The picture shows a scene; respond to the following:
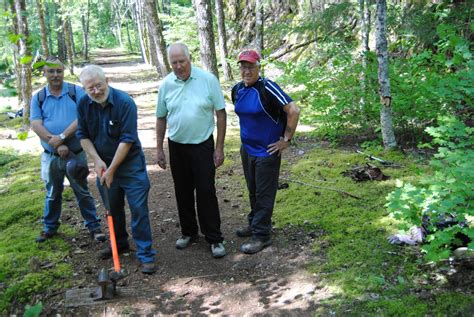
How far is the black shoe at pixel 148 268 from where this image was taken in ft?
14.7

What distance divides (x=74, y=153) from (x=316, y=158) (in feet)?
15.1

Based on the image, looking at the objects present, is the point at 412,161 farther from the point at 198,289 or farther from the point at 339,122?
the point at 198,289

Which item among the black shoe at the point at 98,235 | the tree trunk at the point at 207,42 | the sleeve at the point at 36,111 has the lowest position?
the black shoe at the point at 98,235

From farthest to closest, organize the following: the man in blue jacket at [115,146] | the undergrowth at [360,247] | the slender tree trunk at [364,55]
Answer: the slender tree trunk at [364,55] → the man in blue jacket at [115,146] → the undergrowth at [360,247]

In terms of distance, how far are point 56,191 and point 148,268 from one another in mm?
1582

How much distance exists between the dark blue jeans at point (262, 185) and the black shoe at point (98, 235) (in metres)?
1.91

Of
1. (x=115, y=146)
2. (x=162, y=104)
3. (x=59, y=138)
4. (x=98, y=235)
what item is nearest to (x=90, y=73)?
(x=115, y=146)

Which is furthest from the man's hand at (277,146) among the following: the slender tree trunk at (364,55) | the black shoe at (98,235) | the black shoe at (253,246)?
the slender tree trunk at (364,55)

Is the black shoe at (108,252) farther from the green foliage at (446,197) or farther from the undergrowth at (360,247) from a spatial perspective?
the green foliage at (446,197)

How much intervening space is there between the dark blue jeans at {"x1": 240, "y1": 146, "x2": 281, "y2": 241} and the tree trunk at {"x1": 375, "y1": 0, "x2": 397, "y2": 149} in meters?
3.33

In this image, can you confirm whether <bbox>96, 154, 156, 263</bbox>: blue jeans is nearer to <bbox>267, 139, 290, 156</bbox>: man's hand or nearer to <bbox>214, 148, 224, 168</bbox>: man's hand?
<bbox>214, 148, 224, 168</bbox>: man's hand

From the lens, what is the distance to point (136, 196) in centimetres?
437

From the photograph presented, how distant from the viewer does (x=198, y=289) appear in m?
4.21

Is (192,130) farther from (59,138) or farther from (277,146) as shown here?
(59,138)
